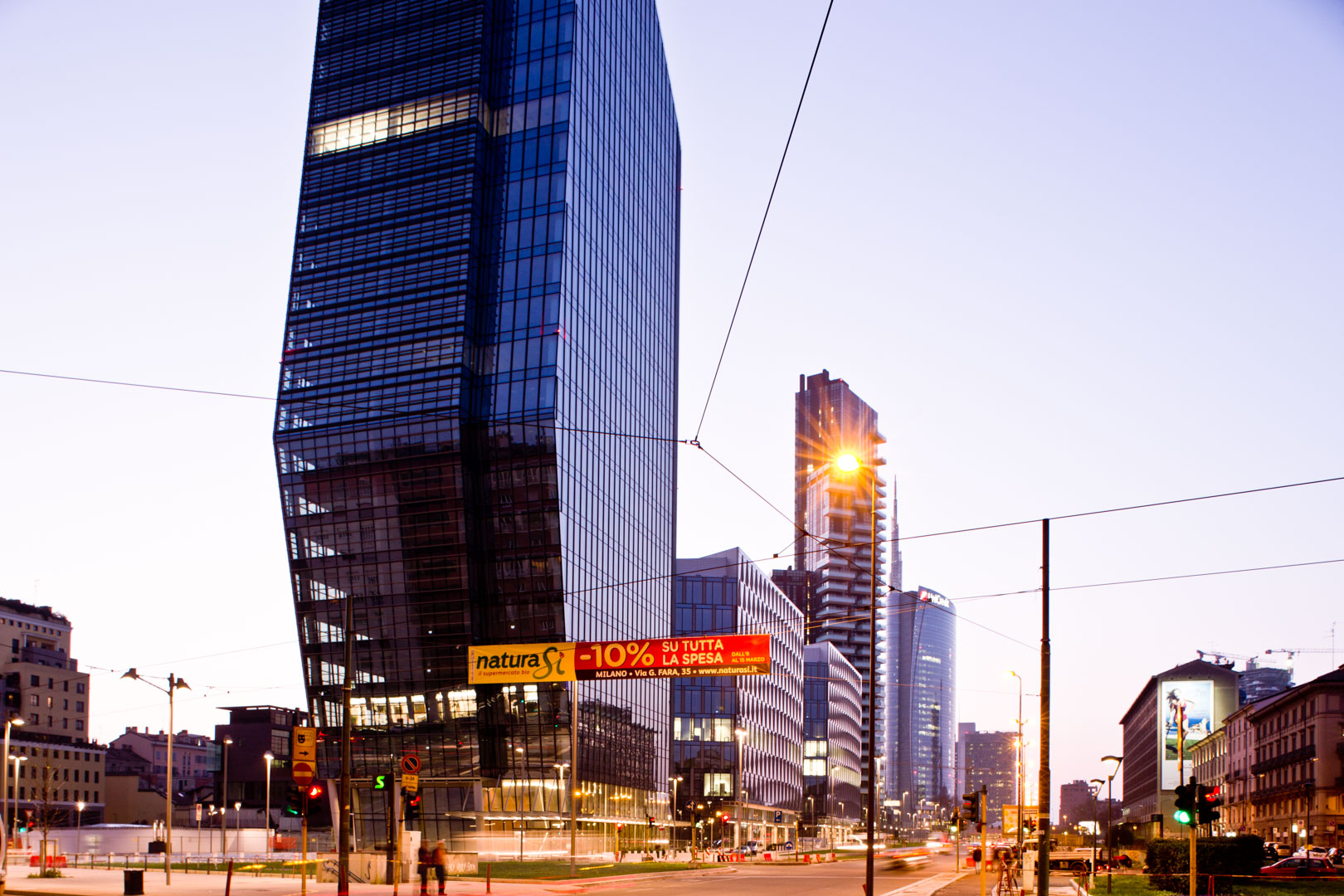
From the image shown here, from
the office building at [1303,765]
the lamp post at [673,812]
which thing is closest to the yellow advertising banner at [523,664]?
the lamp post at [673,812]

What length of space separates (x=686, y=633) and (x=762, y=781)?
2706cm

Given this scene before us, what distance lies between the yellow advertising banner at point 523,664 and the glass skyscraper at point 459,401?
42.5m

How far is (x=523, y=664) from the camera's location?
54.4 metres

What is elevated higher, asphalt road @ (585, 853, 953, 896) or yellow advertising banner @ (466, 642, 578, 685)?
yellow advertising banner @ (466, 642, 578, 685)

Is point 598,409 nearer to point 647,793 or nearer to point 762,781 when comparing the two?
point 647,793

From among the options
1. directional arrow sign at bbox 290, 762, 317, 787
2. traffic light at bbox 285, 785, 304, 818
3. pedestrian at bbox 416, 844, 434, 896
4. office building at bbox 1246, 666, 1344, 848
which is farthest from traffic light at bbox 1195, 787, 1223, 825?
office building at bbox 1246, 666, 1344, 848

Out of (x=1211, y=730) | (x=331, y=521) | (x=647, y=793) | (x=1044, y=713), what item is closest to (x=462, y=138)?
(x=331, y=521)

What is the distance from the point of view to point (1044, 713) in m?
28.0

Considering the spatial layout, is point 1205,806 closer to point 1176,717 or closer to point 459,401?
point 459,401

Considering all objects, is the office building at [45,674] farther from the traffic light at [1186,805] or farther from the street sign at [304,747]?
the traffic light at [1186,805]

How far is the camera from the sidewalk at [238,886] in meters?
39.8

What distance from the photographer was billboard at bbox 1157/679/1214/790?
592 feet

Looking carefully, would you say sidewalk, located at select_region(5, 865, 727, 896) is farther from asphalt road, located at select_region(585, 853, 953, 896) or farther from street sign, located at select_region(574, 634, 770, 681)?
street sign, located at select_region(574, 634, 770, 681)

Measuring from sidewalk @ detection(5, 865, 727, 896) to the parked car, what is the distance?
1289 inches
